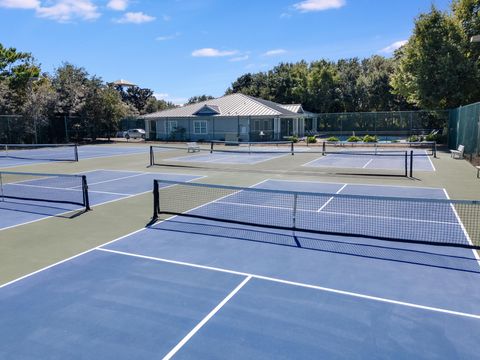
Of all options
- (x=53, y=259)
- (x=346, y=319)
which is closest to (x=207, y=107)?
(x=53, y=259)

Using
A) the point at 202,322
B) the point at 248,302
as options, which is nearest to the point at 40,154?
the point at 248,302

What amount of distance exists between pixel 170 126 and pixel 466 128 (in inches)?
1299

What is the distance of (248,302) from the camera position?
611 cm

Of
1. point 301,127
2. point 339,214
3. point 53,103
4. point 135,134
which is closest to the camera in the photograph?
point 339,214

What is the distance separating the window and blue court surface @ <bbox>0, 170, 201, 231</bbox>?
26254 mm

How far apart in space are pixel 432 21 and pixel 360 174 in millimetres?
19442

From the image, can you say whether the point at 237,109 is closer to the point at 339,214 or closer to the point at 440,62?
the point at 440,62

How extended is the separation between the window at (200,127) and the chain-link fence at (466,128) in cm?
2537

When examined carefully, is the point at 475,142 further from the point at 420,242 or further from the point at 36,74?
the point at 36,74

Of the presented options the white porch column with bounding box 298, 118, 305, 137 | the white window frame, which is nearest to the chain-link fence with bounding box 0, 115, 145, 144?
the white window frame

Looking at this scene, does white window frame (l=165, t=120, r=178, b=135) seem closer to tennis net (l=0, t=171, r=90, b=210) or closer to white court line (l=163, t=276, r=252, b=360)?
tennis net (l=0, t=171, r=90, b=210)

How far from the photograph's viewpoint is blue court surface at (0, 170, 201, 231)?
11.6 meters

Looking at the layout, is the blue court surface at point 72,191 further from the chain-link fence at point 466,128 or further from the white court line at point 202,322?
the chain-link fence at point 466,128

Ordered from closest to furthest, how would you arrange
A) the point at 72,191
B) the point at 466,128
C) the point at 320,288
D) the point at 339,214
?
the point at 320,288
the point at 339,214
the point at 72,191
the point at 466,128
